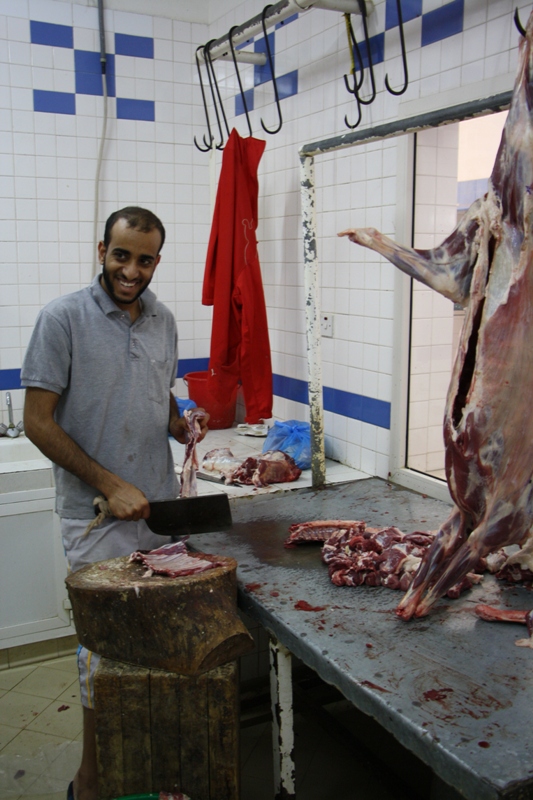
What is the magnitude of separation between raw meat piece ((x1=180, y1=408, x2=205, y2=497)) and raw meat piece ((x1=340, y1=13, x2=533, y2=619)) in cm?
109

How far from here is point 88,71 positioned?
14.9 ft

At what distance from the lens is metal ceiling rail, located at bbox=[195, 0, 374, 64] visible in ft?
10.7

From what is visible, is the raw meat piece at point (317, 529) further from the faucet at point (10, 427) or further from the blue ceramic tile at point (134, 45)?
the blue ceramic tile at point (134, 45)

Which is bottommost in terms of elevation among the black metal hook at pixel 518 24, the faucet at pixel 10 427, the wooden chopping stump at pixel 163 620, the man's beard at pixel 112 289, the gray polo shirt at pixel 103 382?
the wooden chopping stump at pixel 163 620

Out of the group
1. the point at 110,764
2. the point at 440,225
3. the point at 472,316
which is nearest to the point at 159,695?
the point at 110,764

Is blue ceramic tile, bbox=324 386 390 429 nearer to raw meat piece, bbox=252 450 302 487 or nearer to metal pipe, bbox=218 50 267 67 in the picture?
raw meat piece, bbox=252 450 302 487

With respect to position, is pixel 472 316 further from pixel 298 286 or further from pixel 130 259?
pixel 298 286

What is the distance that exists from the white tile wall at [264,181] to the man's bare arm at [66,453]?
151cm

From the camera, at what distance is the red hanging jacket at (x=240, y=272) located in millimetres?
4070

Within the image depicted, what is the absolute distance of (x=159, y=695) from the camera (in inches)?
85.8

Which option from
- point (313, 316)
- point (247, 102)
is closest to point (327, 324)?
point (313, 316)

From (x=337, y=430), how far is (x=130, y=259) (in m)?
1.69

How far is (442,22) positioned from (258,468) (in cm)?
210

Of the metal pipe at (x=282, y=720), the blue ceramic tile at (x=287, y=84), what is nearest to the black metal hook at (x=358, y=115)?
the blue ceramic tile at (x=287, y=84)
